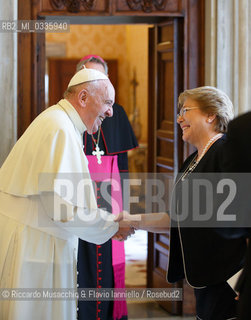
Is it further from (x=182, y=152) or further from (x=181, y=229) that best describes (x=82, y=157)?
(x=182, y=152)

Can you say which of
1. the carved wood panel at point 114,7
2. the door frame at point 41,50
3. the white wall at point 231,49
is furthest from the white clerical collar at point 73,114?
the white wall at point 231,49

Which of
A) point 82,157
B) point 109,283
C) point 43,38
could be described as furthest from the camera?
point 43,38

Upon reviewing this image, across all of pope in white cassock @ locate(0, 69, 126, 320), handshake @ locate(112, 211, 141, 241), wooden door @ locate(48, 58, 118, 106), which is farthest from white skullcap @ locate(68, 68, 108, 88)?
wooden door @ locate(48, 58, 118, 106)

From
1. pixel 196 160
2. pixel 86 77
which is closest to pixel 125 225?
pixel 196 160

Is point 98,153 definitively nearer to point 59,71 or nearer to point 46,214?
point 46,214

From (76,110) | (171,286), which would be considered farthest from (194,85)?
(76,110)

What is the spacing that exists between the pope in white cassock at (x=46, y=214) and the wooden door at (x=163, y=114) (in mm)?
2328

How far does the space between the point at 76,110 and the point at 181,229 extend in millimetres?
887

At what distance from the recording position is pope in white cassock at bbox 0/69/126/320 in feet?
9.92

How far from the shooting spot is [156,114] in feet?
19.3

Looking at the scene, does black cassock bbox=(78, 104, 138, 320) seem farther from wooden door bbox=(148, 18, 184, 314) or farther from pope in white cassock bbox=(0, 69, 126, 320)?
pope in white cassock bbox=(0, 69, 126, 320)

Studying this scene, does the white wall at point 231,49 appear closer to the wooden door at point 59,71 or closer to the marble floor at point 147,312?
the marble floor at point 147,312

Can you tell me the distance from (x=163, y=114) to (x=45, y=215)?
293 cm

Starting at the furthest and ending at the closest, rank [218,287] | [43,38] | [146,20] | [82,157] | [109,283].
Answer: [146,20], [43,38], [109,283], [82,157], [218,287]
